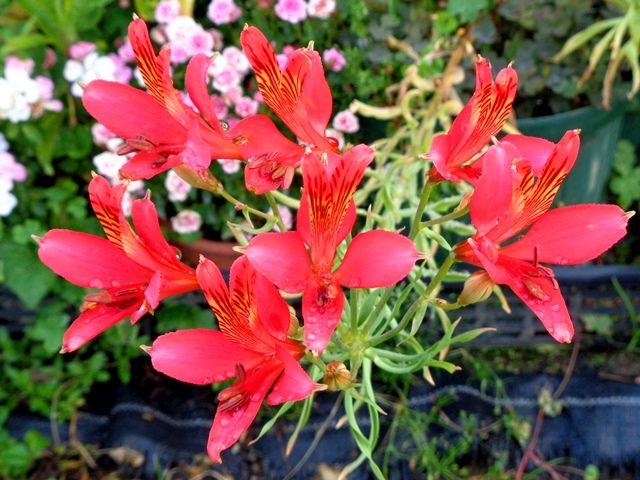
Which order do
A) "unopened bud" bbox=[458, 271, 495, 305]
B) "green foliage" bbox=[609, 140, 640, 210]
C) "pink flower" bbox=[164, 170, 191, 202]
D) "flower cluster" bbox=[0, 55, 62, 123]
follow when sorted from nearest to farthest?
"unopened bud" bbox=[458, 271, 495, 305], "flower cluster" bbox=[0, 55, 62, 123], "pink flower" bbox=[164, 170, 191, 202], "green foliage" bbox=[609, 140, 640, 210]

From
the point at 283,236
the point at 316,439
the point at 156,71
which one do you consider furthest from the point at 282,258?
the point at 316,439

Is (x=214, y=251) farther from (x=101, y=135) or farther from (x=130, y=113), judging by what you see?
(x=130, y=113)

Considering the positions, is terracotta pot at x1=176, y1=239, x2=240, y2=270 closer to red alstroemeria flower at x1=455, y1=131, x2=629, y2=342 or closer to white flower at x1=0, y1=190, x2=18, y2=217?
white flower at x1=0, y1=190, x2=18, y2=217

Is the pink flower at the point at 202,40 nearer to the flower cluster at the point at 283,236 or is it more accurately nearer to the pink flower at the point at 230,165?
the pink flower at the point at 230,165

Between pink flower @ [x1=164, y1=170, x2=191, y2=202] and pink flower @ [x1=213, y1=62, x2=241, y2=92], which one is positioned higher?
pink flower @ [x1=213, y1=62, x2=241, y2=92]

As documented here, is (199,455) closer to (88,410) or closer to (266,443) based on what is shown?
(266,443)

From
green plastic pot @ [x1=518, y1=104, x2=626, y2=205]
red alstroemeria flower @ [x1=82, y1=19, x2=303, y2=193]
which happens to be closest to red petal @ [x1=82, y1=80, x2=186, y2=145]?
red alstroemeria flower @ [x1=82, y1=19, x2=303, y2=193]

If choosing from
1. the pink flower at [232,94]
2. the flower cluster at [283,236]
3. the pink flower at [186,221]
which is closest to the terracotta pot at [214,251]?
the pink flower at [186,221]

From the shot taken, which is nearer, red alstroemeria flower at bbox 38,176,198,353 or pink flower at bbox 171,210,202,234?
red alstroemeria flower at bbox 38,176,198,353
